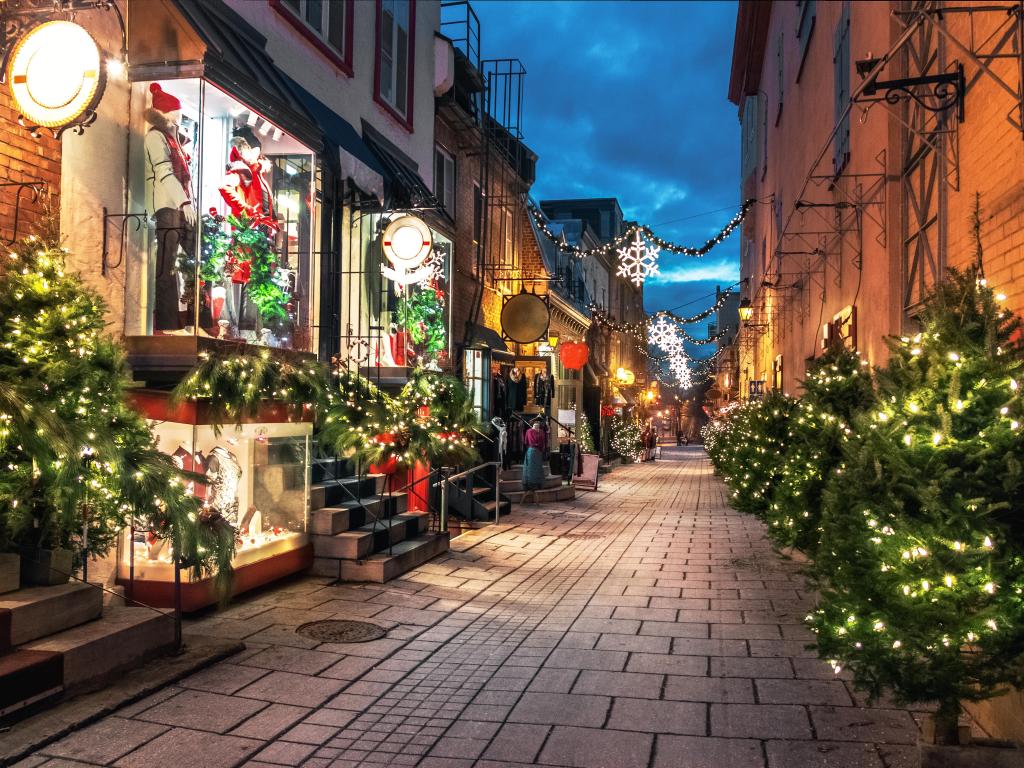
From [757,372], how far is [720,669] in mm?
22989

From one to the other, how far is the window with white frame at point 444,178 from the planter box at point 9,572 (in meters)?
13.3

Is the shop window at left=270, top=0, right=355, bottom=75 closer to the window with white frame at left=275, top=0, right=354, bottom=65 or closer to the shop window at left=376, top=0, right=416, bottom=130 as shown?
the window with white frame at left=275, top=0, right=354, bottom=65

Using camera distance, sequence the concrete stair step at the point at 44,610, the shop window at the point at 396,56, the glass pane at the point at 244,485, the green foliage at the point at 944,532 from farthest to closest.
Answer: the shop window at the point at 396,56
the glass pane at the point at 244,485
the concrete stair step at the point at 44,610
the green foliage at the point at 944,532

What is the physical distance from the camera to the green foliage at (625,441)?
39656mm

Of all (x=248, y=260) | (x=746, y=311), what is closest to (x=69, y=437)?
(x=248, y=260)

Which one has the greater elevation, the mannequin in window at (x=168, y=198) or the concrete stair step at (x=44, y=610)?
the mannequin in window at (x=168, y=198)

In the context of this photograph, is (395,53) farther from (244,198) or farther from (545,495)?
(545,495)

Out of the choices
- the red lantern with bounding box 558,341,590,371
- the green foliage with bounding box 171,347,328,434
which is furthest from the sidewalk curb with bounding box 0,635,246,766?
the red lantern with bounding box 558,341,590,371

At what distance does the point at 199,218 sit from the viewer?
27.0ft

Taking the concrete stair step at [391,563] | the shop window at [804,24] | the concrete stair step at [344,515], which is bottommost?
the concrete stair step at [391,563]

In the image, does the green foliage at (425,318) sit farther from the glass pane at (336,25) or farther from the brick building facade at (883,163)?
the brick building facade at (883,163)

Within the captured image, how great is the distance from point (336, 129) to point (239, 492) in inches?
233

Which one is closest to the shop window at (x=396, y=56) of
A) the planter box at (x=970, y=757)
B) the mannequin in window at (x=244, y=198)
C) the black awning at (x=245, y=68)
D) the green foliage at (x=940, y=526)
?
the black awning at (x=245, y=68)

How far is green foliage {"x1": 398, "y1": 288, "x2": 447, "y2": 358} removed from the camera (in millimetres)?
14336
